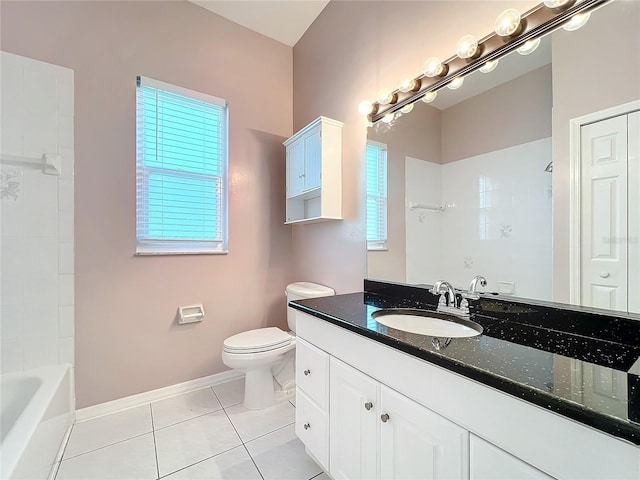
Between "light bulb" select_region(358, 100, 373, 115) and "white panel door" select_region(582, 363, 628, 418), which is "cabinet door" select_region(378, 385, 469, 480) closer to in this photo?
"white panel door" select_region(582, 363, 628, 418)

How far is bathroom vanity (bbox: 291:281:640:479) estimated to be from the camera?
55 centimetres

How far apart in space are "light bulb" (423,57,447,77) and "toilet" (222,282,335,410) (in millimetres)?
1454

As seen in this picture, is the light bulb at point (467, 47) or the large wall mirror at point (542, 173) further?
the light bulb at point (467, 47)

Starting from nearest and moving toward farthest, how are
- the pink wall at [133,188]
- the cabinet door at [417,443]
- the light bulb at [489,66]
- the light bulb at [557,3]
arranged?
the cabinet door at [417,443] → the light bulb at [557,3] → the light bulb at [489,66] → the pink wall at [133,188]

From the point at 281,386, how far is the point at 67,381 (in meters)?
1.30

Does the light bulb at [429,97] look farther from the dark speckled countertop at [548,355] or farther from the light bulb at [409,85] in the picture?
the dark speckled countertop at [548,355]

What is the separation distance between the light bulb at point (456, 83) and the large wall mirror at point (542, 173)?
18mm

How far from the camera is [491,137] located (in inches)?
48.9

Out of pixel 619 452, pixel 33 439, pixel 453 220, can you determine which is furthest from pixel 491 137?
pixel 33 439

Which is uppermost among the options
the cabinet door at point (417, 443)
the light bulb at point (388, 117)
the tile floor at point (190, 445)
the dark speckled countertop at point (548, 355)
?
the light bulb at point (388, 117)

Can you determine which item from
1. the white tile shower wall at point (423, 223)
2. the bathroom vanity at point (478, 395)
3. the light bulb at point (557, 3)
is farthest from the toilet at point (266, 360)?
the light bulb at point (557, 3)

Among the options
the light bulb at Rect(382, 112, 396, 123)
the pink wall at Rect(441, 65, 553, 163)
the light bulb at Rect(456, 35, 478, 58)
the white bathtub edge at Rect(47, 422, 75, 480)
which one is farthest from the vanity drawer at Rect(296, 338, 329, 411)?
the light bulb at Rect(456, 35, 478, 58)

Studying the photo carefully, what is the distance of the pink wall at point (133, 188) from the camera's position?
5.99 feet

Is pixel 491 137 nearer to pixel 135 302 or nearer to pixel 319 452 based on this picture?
pixel 319 452
